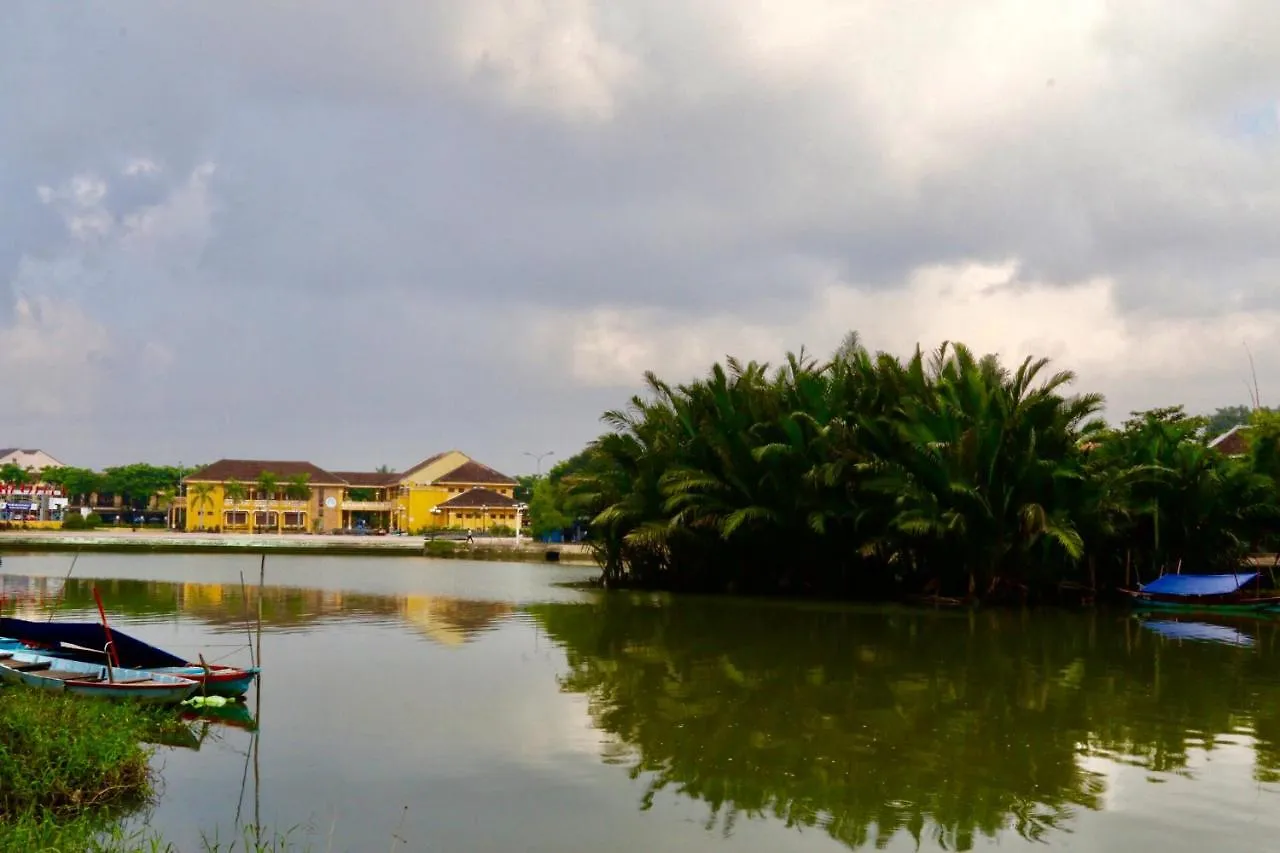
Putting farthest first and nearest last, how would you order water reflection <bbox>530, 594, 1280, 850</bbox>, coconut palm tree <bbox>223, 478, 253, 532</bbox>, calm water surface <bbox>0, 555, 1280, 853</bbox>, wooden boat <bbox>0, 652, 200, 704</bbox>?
1. coconut palm tree <bbox>223, 478, 253, 532</bbox>
2. wooden boat <bbox>0, 652, 200, 704</bbox>
3. water reflection <bbox>530, 594, 1280, 850</bbox>
4. calm water surface <bbox>0, 555, 1280, 853</bbox>

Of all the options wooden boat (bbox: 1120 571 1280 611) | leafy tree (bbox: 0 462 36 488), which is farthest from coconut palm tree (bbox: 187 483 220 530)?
wooden boat (bbox: 1120 571 1280 611)

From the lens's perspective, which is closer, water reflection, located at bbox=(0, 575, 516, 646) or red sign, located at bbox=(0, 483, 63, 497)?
water reflection, located at bbox=(0, 575, 516, 646)

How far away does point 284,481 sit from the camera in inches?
3789

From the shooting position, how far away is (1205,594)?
78.8ft

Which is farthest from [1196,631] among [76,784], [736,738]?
[76,784]

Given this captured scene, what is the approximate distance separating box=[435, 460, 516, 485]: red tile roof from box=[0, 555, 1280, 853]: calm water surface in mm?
75910

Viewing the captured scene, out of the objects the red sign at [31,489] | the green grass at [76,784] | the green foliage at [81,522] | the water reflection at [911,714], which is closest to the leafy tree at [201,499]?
the green foliage at [81,522]

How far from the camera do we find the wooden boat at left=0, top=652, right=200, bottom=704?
434 inches

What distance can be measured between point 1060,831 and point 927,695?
5.62m

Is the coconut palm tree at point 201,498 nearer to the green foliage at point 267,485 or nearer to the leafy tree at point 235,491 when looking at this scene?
the leafy tree at point 235,491

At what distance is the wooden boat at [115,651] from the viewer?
11.8 meters

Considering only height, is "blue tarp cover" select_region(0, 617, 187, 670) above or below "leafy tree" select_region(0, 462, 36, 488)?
below

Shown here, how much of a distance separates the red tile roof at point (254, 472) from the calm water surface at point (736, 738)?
76004 millimetres

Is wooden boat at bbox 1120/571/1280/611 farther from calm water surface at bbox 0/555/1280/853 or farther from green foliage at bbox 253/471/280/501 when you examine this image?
green foliage at bbox 253/471/280/501
